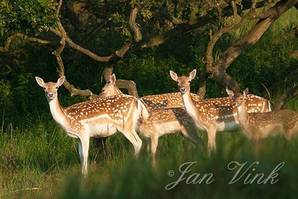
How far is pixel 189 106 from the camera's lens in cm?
1146

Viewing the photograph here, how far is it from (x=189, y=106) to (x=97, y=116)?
3.59 feet

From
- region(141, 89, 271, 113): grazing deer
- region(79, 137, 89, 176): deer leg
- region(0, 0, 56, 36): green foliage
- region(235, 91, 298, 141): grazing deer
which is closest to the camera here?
region(235, 91, 298, 141): grazing deer

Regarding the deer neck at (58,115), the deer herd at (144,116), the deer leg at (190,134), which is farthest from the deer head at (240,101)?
the deer neck at (58,115)

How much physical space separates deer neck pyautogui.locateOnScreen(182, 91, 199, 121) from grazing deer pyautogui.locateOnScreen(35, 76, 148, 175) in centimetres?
53

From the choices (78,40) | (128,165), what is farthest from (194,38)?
(128,165)

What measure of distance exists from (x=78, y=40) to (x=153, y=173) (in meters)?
7.67

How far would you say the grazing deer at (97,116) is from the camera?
37.3 feet

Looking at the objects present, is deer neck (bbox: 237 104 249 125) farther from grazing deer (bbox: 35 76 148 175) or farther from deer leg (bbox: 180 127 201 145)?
grazing deer (bbox: 35 76 148 175)

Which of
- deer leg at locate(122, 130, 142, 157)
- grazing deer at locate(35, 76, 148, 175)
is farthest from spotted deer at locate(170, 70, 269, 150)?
deer leg at locate(122, 130, 142, 157)

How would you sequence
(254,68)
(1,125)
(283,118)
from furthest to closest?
1. (254,68)
2. (1,125)
3. (283,118)

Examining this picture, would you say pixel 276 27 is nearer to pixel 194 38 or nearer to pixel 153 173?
pixel 194 38

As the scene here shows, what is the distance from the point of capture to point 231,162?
7047mm

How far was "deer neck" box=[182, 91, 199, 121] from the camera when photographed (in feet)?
37.6

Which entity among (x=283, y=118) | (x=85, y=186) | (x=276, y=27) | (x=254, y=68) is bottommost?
(x=85, y=186)
